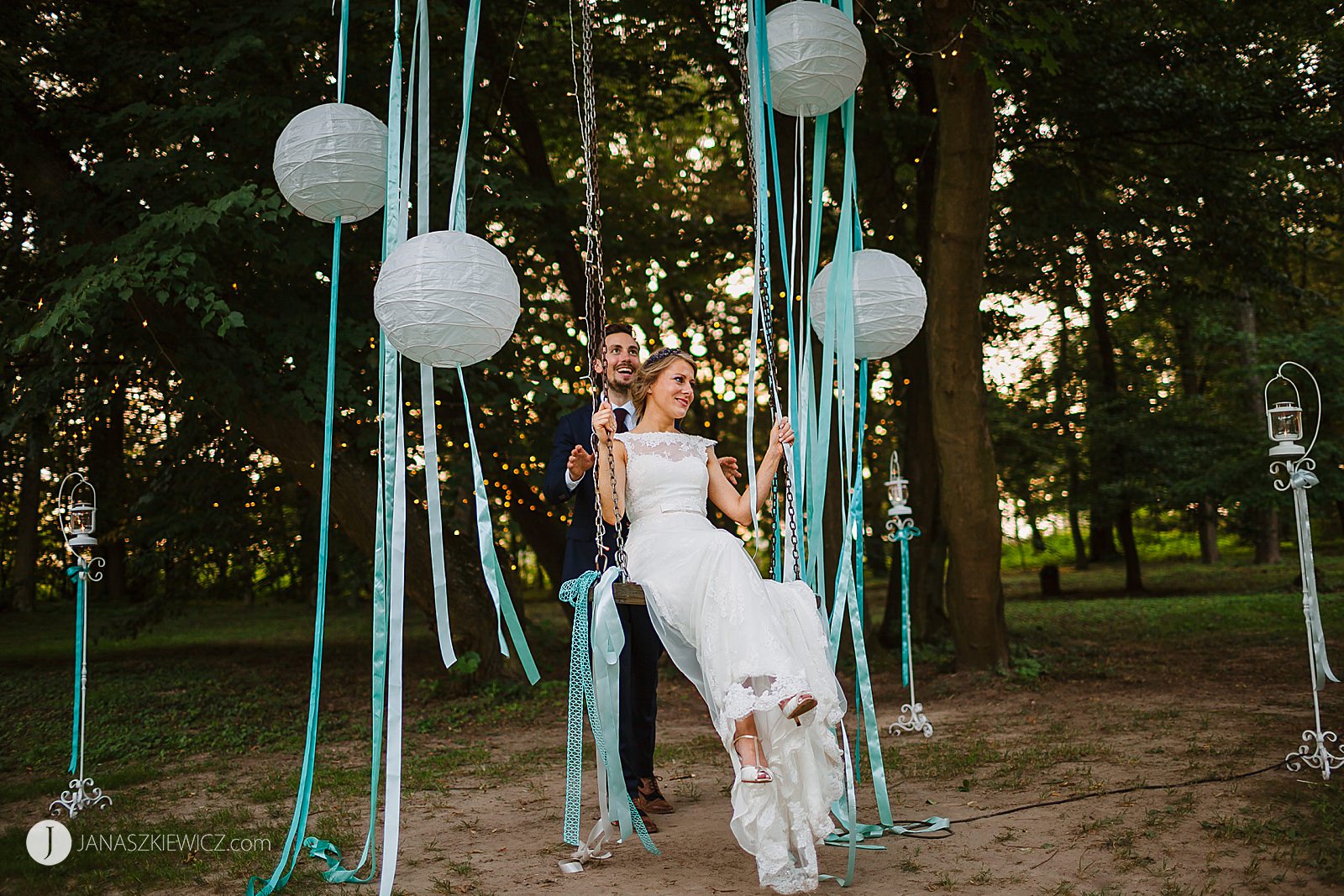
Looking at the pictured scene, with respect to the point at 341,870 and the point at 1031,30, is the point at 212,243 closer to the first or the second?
the point at 341,870

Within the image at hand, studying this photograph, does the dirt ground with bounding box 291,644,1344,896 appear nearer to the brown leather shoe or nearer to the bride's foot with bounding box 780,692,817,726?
the brown leather shoe

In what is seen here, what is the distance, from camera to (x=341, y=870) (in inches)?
140

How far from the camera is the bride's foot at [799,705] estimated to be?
3223mm

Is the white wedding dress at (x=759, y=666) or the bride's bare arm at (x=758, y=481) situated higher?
the bride's bare arm at (x=758, y=481)

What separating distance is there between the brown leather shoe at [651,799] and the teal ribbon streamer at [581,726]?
0.43 m

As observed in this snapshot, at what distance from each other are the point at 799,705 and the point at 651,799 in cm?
152

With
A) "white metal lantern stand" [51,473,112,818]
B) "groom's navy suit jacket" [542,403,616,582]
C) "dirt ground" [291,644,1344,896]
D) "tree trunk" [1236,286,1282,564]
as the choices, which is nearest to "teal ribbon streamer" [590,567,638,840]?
"dirt ground" [291,644,1344,896]

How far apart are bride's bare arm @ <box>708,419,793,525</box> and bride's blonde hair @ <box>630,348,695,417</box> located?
36 cm

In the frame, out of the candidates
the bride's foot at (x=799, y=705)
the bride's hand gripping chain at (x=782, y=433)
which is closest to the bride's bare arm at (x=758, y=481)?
the bride's hand gripping chain at (x=782, y=433)

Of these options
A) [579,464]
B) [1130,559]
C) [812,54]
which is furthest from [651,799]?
[1130,559]

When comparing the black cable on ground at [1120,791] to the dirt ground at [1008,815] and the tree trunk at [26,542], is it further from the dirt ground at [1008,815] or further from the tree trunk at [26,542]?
the tree trunk at [26,542]

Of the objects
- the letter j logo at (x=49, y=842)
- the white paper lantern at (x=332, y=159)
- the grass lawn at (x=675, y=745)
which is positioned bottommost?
the grass lawn at (x=675, y=745)

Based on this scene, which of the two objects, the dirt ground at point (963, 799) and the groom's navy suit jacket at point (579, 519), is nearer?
the dirt ground at point (963, 799)

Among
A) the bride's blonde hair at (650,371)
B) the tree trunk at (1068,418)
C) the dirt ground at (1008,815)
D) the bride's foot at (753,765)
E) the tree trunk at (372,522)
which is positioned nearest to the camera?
the bride's foot at (753,765)
